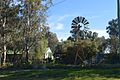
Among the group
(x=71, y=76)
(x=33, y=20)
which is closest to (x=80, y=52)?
(x=33, y=20)

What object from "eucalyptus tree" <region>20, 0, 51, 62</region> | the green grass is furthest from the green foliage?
the green grass

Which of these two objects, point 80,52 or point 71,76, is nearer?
point 71,76

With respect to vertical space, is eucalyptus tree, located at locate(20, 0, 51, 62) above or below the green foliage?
above

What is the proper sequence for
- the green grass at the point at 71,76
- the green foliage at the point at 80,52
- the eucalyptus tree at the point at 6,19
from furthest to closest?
the green foliage at the point at 80,52 → the eucalyptus tree at the point at 6,19 → the green grass at the point at 71,76

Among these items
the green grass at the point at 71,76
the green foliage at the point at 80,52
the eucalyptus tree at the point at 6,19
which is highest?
the eucalyptus tree at the point at 6,19

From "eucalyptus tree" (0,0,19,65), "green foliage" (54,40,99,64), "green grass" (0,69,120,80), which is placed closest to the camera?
"green grass" (0,69,120,80)

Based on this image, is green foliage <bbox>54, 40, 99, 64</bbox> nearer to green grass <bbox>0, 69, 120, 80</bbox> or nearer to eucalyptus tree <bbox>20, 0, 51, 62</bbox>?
eucalyptus tree <bbox>20, 0, 51, 62</bbox>

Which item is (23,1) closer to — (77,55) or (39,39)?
(39,39)

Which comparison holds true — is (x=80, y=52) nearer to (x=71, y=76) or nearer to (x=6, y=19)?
(x=6, y=19)

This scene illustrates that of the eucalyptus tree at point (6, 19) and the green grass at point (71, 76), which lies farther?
the eucalyptus tree at point (6, 19)

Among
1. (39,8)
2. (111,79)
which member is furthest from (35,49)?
(111,79)

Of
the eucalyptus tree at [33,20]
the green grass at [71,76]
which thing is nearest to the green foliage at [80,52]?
the eucalyptus tree at [33,20]

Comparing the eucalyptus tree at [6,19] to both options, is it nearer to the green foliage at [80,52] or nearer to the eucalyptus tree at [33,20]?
the eucalyptus tree at [33,20]

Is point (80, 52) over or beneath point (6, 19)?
beneath
